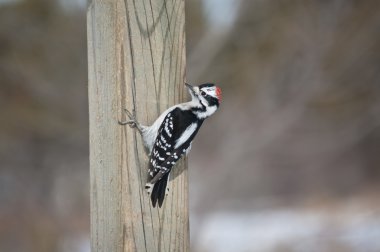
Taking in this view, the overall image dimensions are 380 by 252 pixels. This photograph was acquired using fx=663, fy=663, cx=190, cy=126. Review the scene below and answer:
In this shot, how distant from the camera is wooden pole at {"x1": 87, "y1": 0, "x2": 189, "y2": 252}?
8.27 ft

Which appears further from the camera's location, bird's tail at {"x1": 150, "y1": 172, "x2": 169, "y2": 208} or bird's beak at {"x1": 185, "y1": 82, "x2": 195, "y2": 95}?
bird's beak at {"x1": 185, "y1": 82, "x2": 195, "y2": 95}

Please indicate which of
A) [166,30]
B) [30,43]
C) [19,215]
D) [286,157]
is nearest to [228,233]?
[286,157]

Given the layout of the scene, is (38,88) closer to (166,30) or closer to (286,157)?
(166,30)

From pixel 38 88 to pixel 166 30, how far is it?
253 inches

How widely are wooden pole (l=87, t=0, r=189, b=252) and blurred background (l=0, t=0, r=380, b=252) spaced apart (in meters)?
5.19

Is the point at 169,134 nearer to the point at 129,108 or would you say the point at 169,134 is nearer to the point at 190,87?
the point at 190,87

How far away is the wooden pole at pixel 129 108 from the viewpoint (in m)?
2.52

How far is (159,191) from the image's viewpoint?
2.63 meters

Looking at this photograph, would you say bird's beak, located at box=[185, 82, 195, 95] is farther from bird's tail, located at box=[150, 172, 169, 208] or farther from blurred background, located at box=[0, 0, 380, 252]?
blurred background, located at box=[0, 0, 380, 252]

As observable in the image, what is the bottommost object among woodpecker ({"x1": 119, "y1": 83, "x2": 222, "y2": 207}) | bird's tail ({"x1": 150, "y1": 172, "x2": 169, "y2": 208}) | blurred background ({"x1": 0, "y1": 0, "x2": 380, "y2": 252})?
bird's tail ({"x1": 150, "y1": 172, "x2": 169, "y2": 208})

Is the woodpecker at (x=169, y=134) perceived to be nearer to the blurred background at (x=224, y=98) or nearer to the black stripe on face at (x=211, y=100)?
the black stripe on face at (x=211, y=100)

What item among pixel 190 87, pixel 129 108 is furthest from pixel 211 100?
pixel 129 108

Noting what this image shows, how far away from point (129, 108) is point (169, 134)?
516mm

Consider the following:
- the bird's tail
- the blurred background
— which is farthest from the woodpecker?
the blurred background
